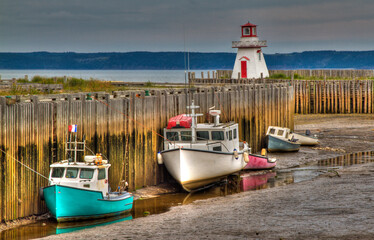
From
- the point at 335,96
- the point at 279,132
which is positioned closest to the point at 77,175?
the point at 279,132

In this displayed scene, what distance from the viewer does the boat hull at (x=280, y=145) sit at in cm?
3428

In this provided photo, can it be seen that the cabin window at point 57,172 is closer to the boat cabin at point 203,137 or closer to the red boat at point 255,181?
the boat cabin at point 203,137

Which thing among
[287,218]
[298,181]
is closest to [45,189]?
[287,218]

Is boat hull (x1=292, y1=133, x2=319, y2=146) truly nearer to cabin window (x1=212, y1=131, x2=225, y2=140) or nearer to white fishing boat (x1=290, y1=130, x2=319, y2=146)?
white fishing boat (x1=290, y1=130, x2=319, y2=146)

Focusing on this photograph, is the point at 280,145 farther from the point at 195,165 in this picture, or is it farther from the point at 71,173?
the point at 71,173

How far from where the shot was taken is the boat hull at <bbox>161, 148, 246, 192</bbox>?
76.9 ft

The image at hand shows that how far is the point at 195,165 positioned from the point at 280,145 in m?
11.8

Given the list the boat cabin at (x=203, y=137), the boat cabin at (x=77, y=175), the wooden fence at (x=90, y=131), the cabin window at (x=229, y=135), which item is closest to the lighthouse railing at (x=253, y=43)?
the wooden fence at (x=90, y=131)

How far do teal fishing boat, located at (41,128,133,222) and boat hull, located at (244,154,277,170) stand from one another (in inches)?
400

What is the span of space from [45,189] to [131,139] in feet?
19.2

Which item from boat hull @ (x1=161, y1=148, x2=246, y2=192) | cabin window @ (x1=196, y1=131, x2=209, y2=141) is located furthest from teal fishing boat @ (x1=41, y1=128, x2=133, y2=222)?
cabin window @ (x1=196, y1=131, x2=209, y2=141)

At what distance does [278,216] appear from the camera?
18828 mm

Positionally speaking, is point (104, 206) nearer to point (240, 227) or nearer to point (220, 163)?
point (240, 227)

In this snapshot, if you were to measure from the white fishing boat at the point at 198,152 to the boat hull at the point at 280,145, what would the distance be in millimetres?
7987
